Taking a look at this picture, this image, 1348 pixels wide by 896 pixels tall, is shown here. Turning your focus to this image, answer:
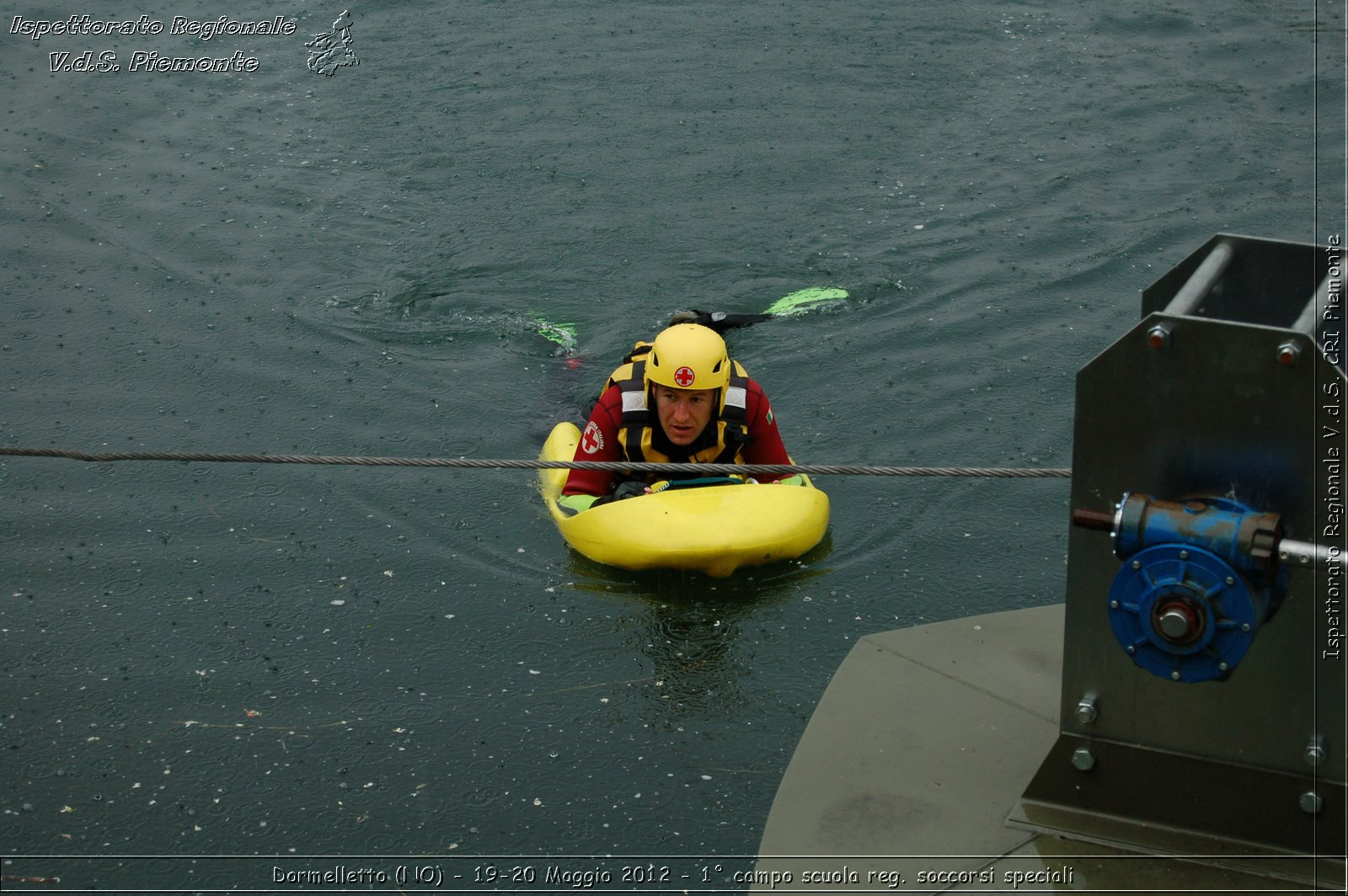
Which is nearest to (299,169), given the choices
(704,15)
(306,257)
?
(306,257)

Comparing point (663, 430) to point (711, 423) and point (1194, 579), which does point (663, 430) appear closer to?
point (711, 423)

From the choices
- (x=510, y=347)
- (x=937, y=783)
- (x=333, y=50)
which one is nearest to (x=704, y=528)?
(x=937, y=783)

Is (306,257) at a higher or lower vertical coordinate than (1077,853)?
higher

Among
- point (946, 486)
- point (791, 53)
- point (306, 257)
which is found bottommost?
point (946, 486)

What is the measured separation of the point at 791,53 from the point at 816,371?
5.13 metres

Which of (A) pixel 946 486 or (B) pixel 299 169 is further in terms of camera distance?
(B) pixel 299 169

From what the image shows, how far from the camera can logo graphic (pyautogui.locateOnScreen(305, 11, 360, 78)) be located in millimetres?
12430

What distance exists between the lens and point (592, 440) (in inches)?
245

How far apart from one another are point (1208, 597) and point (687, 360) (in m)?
3.23

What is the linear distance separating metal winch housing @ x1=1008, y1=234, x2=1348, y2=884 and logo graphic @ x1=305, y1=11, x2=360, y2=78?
10.4 m

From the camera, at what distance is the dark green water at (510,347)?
481 cm

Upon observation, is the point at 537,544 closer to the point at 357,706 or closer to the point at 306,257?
the point at 357,706

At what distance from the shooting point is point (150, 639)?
221 inches

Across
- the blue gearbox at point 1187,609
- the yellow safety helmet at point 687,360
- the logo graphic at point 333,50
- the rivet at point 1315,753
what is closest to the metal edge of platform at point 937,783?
the rivet at point 1315,753
